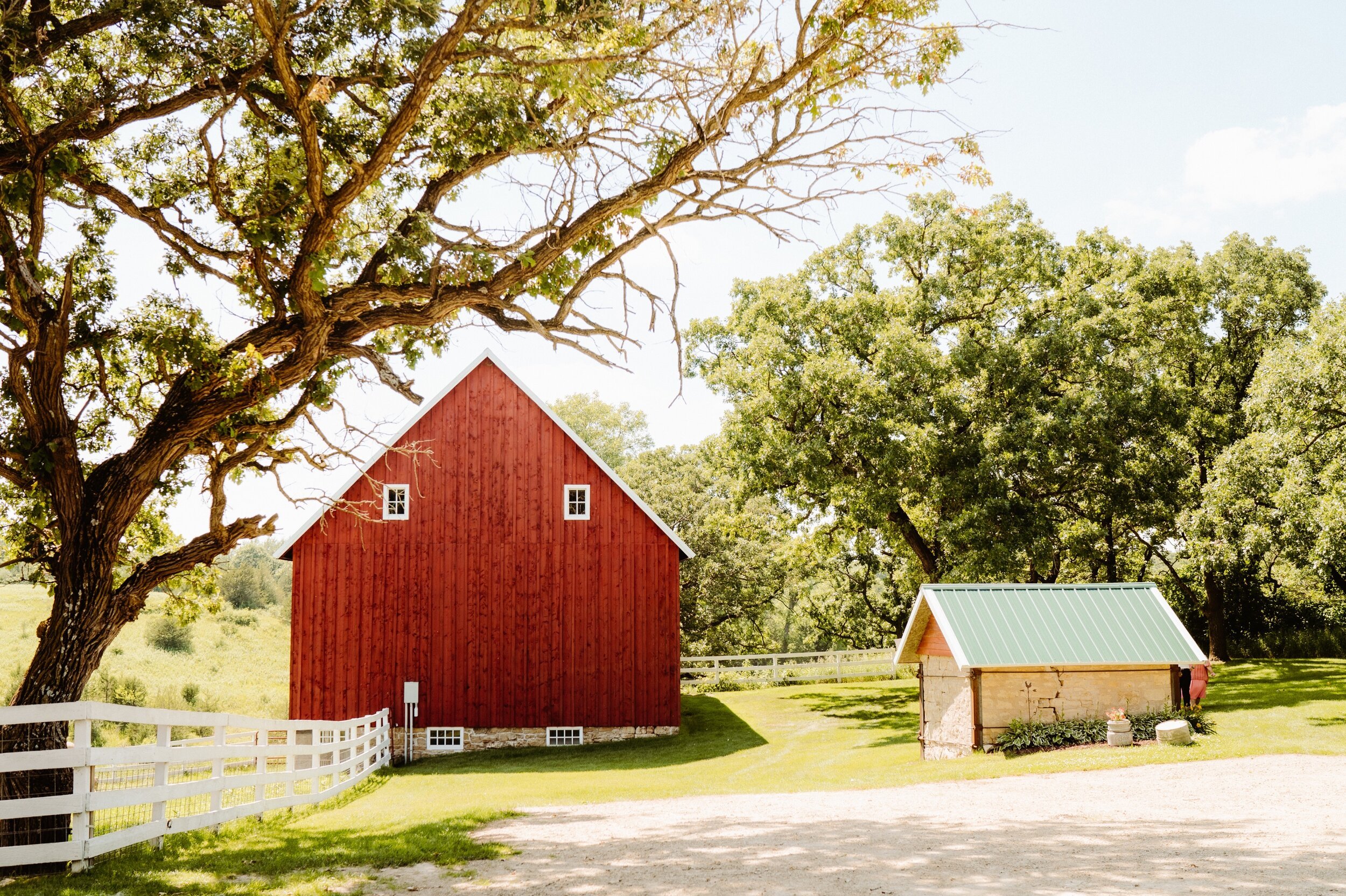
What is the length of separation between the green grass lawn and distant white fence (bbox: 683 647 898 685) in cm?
119

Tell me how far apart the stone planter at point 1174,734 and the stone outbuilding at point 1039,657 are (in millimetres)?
1424

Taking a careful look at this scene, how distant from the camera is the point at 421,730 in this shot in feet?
73.0

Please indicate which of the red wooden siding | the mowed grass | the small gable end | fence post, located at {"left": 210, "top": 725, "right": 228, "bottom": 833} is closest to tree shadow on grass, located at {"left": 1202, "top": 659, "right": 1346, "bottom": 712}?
the mowed grass

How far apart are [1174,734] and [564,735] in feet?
43.1

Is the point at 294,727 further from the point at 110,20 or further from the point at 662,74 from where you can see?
the point at 662,74

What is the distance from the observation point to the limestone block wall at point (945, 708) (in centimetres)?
1666

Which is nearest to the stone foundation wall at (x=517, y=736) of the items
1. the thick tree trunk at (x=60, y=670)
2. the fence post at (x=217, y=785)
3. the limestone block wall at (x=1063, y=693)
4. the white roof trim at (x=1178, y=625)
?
the limestone block wall at (x=1063, y=693)

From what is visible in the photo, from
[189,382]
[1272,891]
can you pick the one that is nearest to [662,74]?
[189,382]

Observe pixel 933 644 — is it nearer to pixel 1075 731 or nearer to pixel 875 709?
pixel 1075 731

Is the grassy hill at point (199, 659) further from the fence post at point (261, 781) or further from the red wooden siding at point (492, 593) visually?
the fence post at point (261, 781)

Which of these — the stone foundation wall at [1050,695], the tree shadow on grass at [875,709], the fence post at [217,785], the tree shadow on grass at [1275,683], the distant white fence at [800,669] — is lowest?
the tree shadow on grass at [875,709]

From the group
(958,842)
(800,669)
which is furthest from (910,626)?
(800,669)

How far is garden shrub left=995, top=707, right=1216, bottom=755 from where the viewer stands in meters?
15.7

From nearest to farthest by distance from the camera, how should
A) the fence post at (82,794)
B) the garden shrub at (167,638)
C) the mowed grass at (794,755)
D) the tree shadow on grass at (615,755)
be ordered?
the fence post at (82,794) → the mowed grass at (794,755) → the tree shadow on grass at (615,755) → the garden shrub at (167,638)
